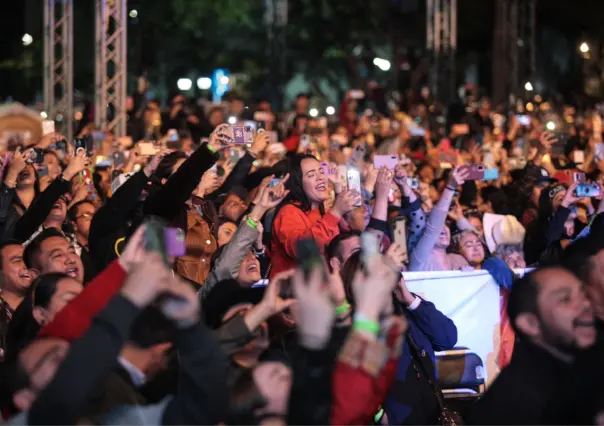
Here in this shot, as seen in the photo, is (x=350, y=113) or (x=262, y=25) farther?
(x=262, y=25)

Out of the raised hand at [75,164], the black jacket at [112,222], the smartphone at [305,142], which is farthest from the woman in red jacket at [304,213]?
the smartphone at [305,142]

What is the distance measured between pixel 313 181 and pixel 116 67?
9.85 m

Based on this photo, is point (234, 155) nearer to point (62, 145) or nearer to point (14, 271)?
point (62, 145)

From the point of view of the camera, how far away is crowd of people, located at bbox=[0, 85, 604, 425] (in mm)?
4453

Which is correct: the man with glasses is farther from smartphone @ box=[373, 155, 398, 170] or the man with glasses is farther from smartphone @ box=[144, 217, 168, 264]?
smartphone @ box=[144, 217, 168, 264]

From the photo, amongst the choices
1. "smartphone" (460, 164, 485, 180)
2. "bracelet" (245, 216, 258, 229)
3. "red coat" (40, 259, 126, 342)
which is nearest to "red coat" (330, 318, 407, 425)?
"red coat" (40, 259, 126, 342)

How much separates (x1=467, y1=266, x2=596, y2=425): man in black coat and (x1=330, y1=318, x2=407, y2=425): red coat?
1.44 ft

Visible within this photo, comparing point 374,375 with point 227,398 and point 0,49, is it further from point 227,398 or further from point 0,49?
point 0,49

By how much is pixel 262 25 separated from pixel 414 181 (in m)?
31.6

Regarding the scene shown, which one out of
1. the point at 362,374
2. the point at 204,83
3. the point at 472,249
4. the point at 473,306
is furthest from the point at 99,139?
the point at 204,83

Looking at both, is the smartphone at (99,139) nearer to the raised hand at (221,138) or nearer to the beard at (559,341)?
the raised hand at (221,138)

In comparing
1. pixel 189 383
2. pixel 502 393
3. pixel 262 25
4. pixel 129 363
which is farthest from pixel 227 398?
pixel 262 25

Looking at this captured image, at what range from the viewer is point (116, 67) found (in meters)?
17.9

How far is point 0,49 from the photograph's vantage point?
1682 inches
